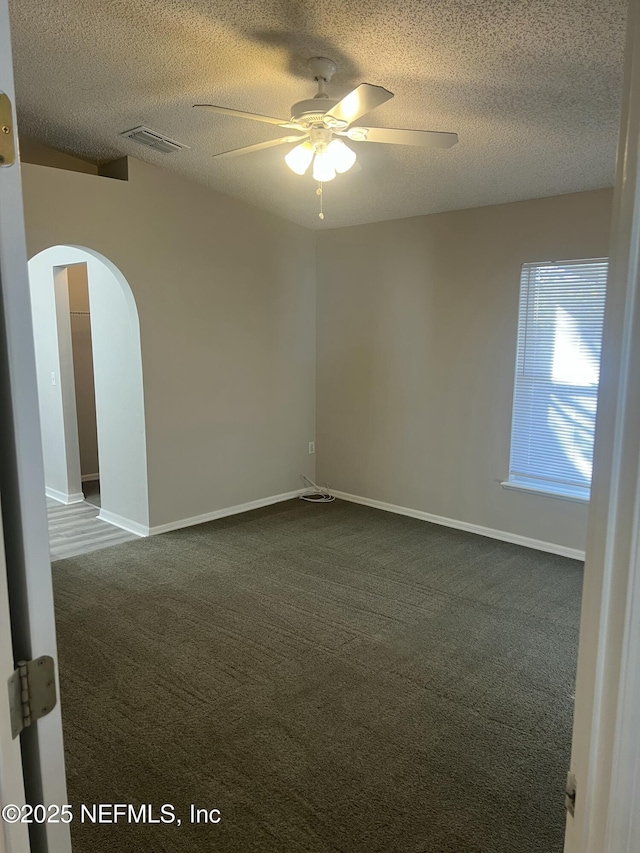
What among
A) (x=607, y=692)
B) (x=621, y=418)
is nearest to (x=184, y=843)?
(x=607, y=692)

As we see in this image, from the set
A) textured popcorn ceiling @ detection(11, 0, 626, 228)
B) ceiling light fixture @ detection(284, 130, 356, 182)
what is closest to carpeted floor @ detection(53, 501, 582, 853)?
ceiling light fixture @ detection(284, 130, 356, 182)

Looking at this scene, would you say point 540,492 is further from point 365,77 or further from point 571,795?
point 571,795

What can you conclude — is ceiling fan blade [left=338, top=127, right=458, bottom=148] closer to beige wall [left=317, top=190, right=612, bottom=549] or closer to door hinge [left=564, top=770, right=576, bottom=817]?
beige wall [left=317, top=190, right=612, bottom=549]

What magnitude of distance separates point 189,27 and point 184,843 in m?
3.10

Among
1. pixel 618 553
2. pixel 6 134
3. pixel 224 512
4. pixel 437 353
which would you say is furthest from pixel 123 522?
pixel 618 553

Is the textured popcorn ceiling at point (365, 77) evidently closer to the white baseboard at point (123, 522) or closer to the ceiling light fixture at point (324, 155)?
the ceiling light fixture at point (324, 155)

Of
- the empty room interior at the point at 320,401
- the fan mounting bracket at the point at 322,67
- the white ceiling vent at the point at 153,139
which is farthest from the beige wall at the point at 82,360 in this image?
the fan mounting bracket at the point at 322,67

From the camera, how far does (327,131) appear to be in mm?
2689

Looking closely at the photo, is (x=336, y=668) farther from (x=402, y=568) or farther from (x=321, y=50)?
(x=321, y=50)

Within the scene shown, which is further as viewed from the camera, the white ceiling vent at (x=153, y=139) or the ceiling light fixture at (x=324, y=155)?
the white ceiling vent at (x=153, y=139)

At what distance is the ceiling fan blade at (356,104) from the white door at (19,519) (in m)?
1.70

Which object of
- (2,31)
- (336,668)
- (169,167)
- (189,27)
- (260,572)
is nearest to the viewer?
(2,31)

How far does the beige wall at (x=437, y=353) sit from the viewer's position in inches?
167

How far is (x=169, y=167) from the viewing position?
427cm
